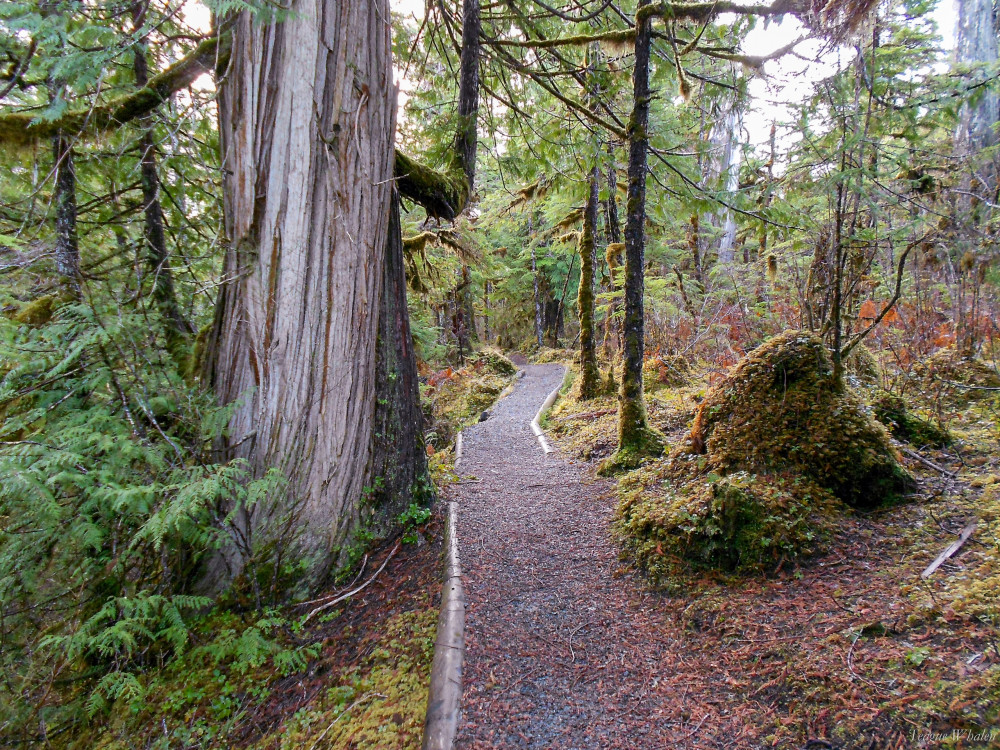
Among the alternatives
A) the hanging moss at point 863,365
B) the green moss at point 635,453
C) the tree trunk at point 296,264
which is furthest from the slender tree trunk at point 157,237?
the hanging moss at point 863,365

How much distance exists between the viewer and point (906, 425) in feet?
13.8

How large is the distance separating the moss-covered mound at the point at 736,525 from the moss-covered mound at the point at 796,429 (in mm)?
205

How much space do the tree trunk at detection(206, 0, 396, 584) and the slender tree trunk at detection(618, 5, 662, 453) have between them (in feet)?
11.2

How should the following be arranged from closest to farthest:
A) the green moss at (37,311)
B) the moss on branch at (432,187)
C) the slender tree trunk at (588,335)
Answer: the green moss at (37,311)
the moss on branch at (432,187)
the slender tree trunk at (588,335)

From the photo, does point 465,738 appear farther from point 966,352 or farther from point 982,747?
point 966,352

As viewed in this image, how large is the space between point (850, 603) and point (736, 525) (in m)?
0.85

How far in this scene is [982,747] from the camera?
1.63 meters

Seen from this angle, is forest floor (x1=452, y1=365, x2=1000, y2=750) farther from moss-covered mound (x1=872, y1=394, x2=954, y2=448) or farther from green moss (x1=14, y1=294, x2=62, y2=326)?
green moss (x1=14, y1=294, x2=62, y2=326)

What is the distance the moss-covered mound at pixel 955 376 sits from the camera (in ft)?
16.1

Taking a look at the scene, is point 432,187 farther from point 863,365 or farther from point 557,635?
point 863,365

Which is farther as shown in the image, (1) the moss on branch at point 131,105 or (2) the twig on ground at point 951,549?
(1) the moss on branch at point 131,105

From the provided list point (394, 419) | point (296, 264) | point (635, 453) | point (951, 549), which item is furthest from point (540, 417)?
point (951, 549)

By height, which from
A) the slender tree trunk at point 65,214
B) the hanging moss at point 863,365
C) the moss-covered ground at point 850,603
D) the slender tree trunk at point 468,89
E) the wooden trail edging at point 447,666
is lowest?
the wooden trail edging at point 447,666

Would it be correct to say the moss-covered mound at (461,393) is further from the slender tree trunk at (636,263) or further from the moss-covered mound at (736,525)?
the moss-covered mound at (736,525)
